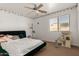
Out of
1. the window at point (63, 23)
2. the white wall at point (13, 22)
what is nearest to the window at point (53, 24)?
the window at point (63, 23)

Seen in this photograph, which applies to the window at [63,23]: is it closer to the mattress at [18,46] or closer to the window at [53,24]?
the window at [53,24]

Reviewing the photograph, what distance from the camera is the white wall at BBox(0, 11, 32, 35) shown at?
6.57 ft

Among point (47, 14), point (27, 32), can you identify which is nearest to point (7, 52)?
point (27, 32)

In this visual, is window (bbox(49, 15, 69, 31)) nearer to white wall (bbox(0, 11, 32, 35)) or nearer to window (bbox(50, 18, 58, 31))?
window (bbox(50, 18, 58, 31))

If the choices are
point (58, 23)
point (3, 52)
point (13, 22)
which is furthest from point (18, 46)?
point (58, 23)

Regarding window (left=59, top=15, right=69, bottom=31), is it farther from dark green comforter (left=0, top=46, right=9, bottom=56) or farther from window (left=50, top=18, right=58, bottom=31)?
dark green comforter (left=0, top=46, right=9, bottom=56)

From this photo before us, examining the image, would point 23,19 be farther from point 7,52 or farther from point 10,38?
point 7,52

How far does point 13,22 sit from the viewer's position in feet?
6.98

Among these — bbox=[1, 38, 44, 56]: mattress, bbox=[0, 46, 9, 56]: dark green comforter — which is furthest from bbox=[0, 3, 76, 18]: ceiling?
bbox=[0, 46, 9, 56]: dark green comforter

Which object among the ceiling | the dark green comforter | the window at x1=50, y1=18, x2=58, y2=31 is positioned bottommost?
the dark green comforter

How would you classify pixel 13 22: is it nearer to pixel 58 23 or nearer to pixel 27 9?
pixel 27 9

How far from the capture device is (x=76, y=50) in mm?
2709

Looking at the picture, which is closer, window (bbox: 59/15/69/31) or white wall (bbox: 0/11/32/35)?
white wall (bbox: 0/11/32/35)

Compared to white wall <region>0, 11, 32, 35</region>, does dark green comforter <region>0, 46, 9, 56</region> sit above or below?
below
